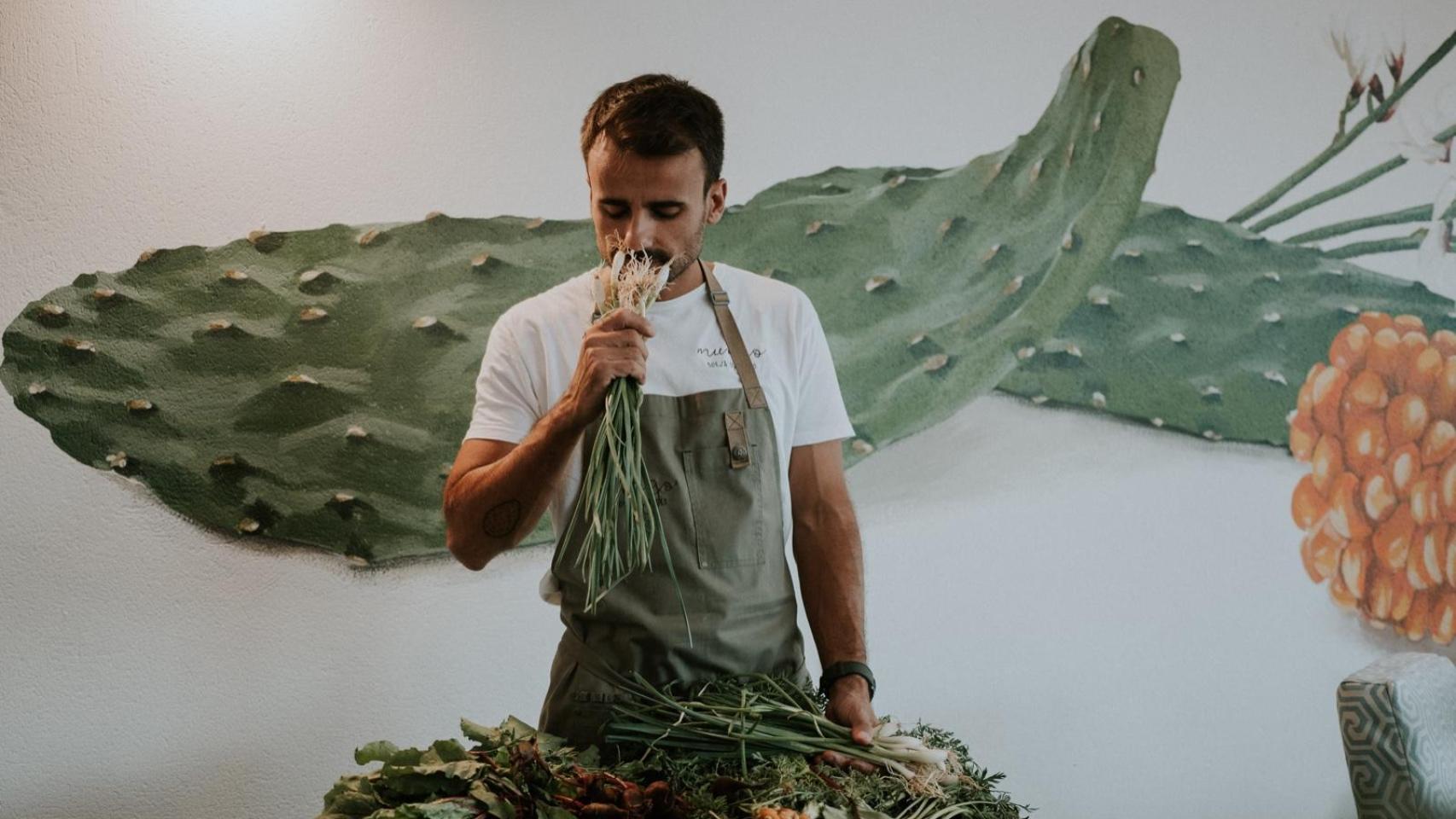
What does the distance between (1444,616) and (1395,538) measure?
0.94 ft

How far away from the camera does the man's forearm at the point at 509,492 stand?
209 centimetres

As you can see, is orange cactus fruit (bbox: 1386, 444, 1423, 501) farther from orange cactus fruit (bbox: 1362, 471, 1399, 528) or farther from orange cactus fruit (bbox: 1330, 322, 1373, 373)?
orange cactus fruit (bbox: 1330, 322, 1373, 373)

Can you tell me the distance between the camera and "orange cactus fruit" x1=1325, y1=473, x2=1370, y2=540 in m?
3.94

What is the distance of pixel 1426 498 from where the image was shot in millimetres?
3975

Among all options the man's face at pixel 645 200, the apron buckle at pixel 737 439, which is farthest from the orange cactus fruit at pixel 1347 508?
the man's face at pixel 645 200

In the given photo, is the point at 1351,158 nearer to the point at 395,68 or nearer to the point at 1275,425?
the point at 1275,425

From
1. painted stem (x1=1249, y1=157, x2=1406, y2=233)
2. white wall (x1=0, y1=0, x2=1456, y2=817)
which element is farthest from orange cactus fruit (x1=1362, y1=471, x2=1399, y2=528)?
painted stem (x1=1249, y1=157, x2=1406, y2=233)

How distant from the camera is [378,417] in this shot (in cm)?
323

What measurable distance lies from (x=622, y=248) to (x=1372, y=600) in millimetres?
2801

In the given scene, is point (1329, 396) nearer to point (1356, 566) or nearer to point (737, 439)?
point (1356, 566)

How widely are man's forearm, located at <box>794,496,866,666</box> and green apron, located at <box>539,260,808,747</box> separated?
5cm

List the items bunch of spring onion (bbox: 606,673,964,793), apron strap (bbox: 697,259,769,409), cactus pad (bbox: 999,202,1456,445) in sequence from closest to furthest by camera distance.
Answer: bunch of spring onion (bbox: 606,673,964,793)
apron strap (bbox: 697,259,769,409)
cactus pad (bbox: 999,202,1456,445)

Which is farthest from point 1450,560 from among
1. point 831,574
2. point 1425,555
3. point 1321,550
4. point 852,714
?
point 852,714

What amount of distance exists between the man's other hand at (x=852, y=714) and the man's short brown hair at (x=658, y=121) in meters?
0.88
